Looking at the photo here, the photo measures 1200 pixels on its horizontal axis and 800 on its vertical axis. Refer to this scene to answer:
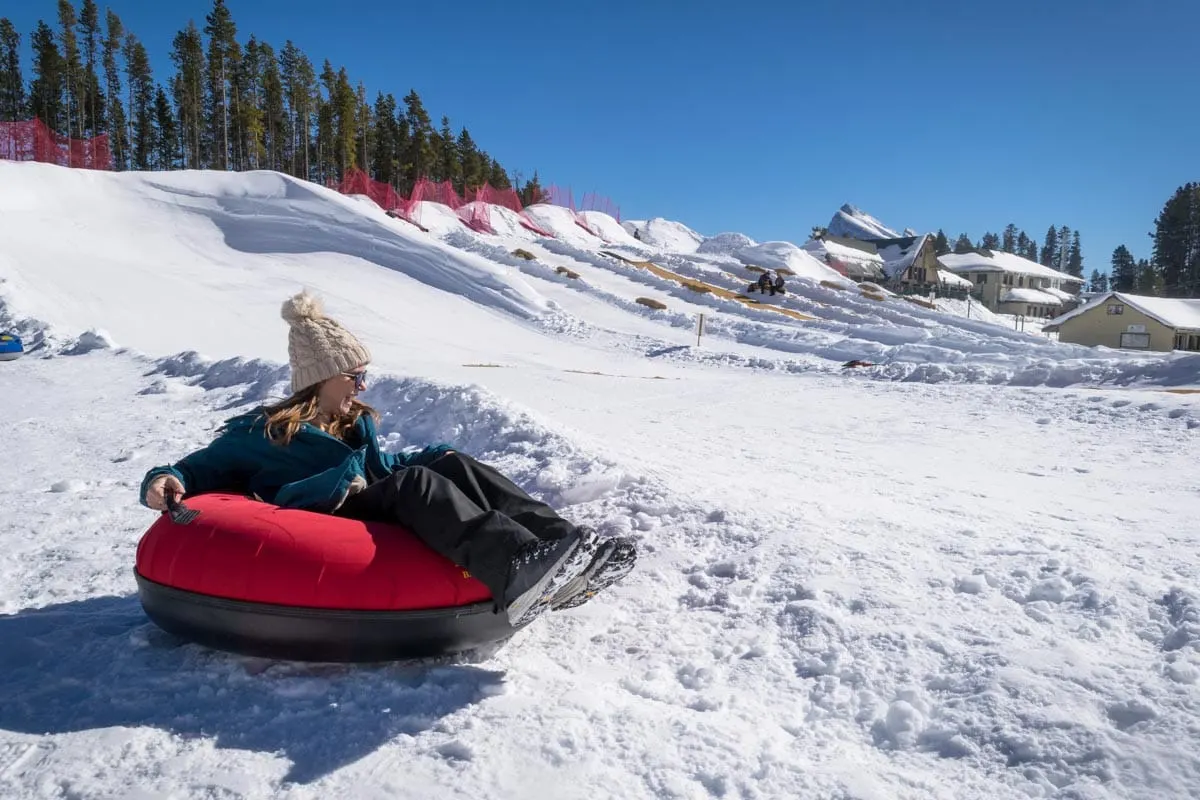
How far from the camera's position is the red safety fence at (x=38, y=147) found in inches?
1236

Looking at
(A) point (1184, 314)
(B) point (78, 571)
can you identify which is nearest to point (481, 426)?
(B) point (78, 571)

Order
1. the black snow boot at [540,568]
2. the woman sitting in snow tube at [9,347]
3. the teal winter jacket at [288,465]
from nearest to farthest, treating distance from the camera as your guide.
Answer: the black snow boot at [540,568] → the teal winter jacket at [288,465] → the woman sitting in snow tube at [9,347]

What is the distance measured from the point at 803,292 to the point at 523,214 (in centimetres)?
2484

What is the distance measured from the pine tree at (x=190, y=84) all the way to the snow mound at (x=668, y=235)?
33800 millimetres

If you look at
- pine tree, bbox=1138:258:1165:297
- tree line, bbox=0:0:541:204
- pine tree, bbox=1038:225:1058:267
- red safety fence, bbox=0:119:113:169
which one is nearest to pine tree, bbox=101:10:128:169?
tree line, bbox=0:0:541:204

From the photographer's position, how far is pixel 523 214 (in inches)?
1870

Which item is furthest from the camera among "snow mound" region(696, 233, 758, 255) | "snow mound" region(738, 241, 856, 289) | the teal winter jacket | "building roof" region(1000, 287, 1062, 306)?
"building roof" region(1000, 287, 1062, 306)

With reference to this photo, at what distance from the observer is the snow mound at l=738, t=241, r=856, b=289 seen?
116 feet

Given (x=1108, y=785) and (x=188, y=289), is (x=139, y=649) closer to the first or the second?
(x=1108, y=785)

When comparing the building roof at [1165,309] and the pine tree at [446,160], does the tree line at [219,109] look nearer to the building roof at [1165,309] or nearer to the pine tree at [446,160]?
the pine tree at [446,160]

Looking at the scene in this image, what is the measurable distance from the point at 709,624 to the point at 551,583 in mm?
881

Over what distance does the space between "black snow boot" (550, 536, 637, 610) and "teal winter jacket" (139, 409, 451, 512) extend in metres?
0.78

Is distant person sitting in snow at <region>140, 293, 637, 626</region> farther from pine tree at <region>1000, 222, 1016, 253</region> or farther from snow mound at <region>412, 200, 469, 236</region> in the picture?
pine tree at <region>1000, 222, 1016, 253</region>

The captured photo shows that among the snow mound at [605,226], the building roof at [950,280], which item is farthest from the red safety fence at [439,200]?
the building roof at [950,280]
